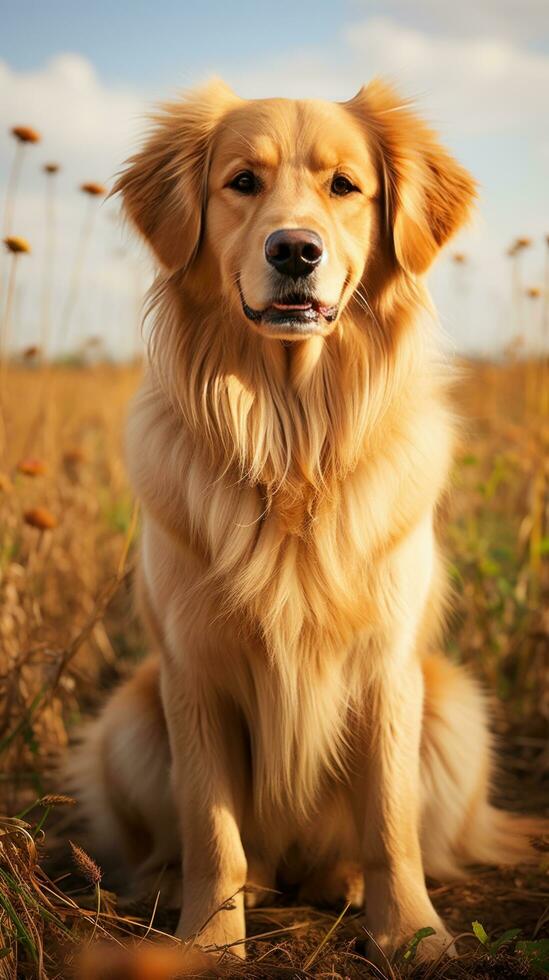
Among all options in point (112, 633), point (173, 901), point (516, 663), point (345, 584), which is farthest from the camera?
point (112, 633)

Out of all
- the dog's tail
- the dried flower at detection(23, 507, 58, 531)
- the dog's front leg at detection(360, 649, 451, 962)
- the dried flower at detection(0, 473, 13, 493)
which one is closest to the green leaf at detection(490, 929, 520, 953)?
the dog's front leg at detection(360, 649, 451, 962)

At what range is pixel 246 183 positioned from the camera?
2219 mm

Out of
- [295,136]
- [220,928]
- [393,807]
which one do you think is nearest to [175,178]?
[295,136]

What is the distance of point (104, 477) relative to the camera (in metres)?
5.56

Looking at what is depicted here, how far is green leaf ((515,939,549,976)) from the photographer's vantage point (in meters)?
1.79

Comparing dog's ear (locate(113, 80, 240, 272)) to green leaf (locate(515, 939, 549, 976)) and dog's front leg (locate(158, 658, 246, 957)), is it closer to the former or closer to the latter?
dog's front leg (locate(158, 658, 246, 957))

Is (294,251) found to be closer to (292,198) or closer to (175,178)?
(292,198)

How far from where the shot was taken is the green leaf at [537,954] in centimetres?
179

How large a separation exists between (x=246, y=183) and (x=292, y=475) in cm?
70

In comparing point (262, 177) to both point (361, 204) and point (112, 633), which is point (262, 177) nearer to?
point (361, 204)

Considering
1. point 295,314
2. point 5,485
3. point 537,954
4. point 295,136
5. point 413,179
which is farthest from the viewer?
point 5,485

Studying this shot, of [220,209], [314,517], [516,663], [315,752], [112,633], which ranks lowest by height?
[112,633]

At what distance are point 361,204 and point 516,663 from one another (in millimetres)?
2122

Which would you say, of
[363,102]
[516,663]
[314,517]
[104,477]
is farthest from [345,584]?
[104,477]
